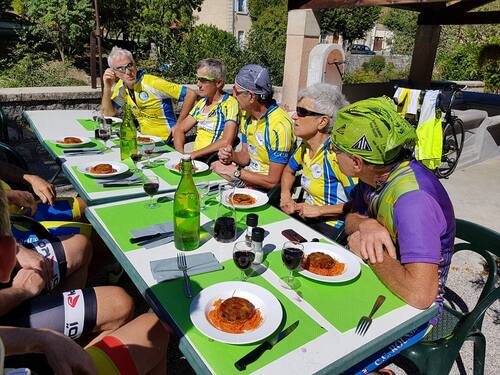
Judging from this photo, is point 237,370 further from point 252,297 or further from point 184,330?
point 252,297

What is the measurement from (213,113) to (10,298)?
2773 mm

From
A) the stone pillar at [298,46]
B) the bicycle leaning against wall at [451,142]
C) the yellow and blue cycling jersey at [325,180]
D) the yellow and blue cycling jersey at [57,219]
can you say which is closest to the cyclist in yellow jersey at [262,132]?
the yellow and blue cycling jersey at [325,180]

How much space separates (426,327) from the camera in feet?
6.22

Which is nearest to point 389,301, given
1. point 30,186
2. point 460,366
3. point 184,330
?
point 184,330

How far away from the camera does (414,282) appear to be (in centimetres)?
159

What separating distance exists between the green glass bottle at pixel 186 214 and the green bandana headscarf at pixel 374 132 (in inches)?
32.9

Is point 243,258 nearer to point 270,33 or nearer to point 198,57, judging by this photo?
point 198,57

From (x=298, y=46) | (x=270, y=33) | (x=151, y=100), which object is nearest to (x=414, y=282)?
(x=151, y=100)

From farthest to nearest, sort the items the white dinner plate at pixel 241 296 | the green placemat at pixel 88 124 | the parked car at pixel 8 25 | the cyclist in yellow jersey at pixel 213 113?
1. the parked car at pixel 8 25
2. the green placemat at pixel 88 124
3. the cyclist in yellow jersey at pixel 213 113
4. the white dinner plate at pixel 241 296

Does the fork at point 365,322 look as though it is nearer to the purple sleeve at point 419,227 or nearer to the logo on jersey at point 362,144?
the purple sleeve at point 419,227

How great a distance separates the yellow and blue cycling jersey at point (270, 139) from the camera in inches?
126

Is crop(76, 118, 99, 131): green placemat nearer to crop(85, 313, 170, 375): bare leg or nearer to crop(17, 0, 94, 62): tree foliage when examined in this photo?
crop(85, 313, 170, 375): bare leg

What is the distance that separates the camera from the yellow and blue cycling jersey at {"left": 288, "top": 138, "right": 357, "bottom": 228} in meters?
2.72

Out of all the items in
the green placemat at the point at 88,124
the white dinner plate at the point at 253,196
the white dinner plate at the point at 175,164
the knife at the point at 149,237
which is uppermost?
the green placemat at the point at 88,124
